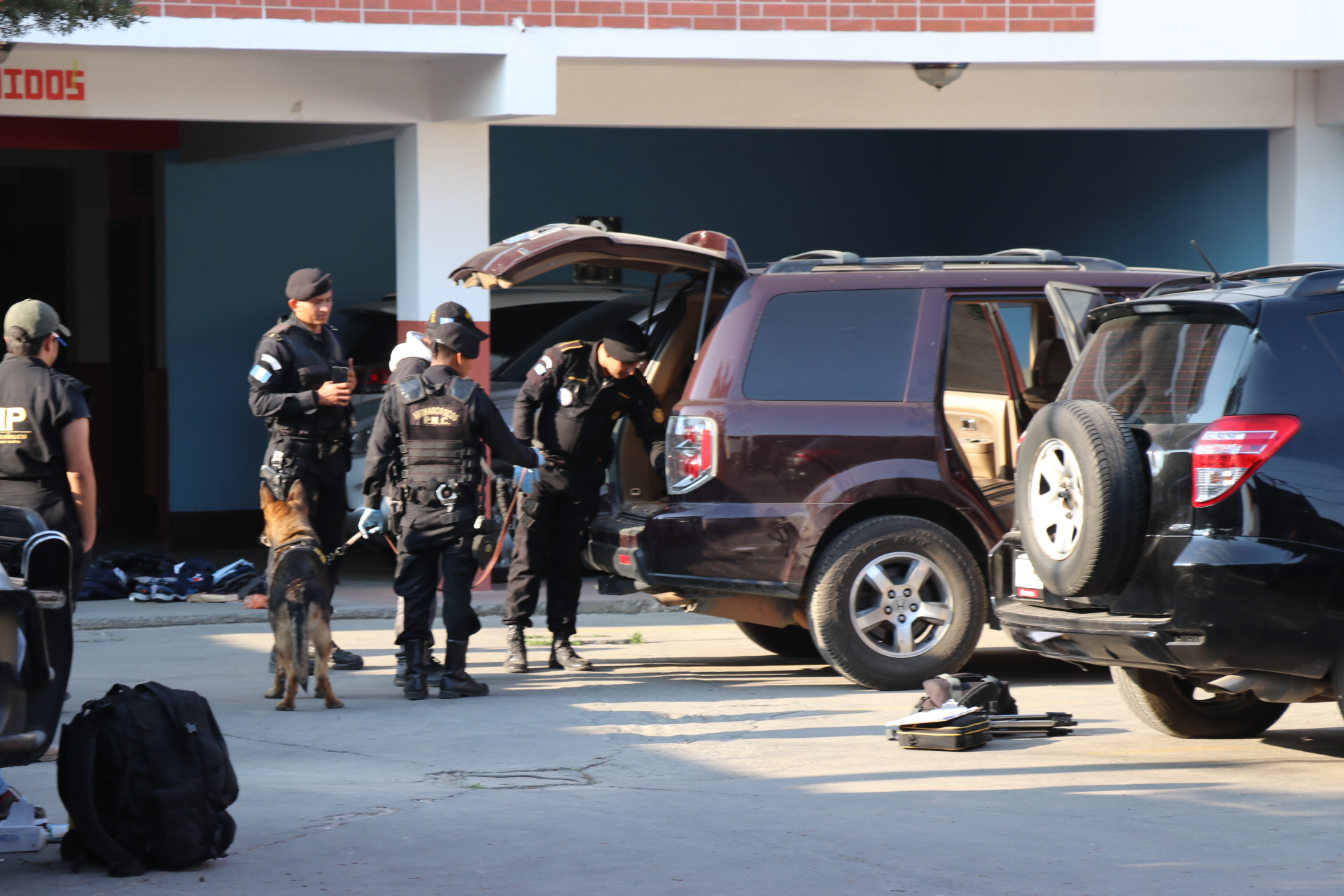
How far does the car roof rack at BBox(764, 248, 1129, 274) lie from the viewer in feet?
26.6

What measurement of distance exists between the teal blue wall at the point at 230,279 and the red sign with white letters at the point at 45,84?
3.85m

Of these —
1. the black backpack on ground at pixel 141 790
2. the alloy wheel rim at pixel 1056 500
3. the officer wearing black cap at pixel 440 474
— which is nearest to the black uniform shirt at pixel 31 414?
the officer wearing black cap at pixel 440 474

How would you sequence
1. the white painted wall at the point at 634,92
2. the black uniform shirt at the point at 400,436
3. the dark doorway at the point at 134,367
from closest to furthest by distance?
the black uniform shirt at the point at 400,436, the white painted wall at the point at 634,92, the dark doorway at the point at 134,367

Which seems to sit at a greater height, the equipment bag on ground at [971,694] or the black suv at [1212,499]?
the black suv at [1212,499]

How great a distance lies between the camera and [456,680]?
25.9 feet

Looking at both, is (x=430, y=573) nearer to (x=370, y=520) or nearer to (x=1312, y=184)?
(x=370, y=520)

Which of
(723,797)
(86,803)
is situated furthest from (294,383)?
(86,803)

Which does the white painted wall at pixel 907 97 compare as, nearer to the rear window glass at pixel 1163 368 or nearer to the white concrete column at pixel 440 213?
the white concrete column at pixel 440 213

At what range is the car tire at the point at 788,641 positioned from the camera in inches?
360

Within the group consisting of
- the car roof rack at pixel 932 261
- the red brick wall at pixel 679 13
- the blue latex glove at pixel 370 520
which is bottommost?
the blue latex glove at pixel 370 520

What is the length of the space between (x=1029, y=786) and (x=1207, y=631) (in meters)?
0.89

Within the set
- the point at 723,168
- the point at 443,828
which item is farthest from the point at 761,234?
the point at 443,828

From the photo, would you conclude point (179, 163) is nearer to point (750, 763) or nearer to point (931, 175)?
point (931, 175)

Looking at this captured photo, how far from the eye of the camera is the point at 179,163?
1479cm
